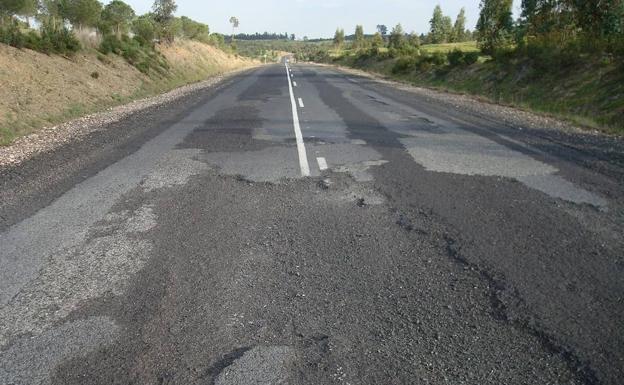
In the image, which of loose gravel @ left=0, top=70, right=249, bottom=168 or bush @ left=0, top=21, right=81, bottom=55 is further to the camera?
bush @ left=0, top=21, right=81, bottom=55

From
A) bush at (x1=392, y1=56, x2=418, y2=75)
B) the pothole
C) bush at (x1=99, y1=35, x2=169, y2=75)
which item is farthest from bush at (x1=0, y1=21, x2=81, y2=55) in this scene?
bush at (x1=392, y1=56, x2=418, y2=75)

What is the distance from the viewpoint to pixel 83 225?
17.7 ft

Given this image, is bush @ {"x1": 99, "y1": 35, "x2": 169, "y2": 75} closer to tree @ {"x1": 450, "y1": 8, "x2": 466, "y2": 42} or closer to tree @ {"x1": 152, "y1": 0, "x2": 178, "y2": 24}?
tree @ {"x1": 152, "y1": 0, "x2": 178, "y2": 24}

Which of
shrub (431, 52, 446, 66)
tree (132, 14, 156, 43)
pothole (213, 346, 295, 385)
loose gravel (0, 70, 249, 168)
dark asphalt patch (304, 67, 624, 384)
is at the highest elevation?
tree (132, 14, 156, 43)

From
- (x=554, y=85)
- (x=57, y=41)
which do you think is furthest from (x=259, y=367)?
(x=57, y=41)

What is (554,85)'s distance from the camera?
21094mm

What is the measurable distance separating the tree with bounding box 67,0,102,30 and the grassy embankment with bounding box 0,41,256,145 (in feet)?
6.55

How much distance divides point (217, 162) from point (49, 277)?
4403 mm

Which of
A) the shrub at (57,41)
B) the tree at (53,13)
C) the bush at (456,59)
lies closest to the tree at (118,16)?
the tree at (53,13)

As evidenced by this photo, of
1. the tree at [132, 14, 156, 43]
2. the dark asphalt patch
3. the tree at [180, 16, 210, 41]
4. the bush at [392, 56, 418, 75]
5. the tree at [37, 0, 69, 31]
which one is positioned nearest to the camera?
the dark asphalt patch

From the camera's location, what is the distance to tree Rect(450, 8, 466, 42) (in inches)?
3627

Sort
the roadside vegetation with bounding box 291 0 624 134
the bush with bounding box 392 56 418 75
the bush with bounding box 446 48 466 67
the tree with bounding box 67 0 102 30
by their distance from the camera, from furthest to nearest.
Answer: the bush with bounding box 392 56 418 75 < the bush with bounding box 446 48 466 67 < the tree with bounding box 67 0 102 30 < the roadside vegetation with bounding box 291 0 624 134

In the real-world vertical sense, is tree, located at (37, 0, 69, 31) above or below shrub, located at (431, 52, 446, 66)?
above

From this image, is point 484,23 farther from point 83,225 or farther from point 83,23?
point 83,225
